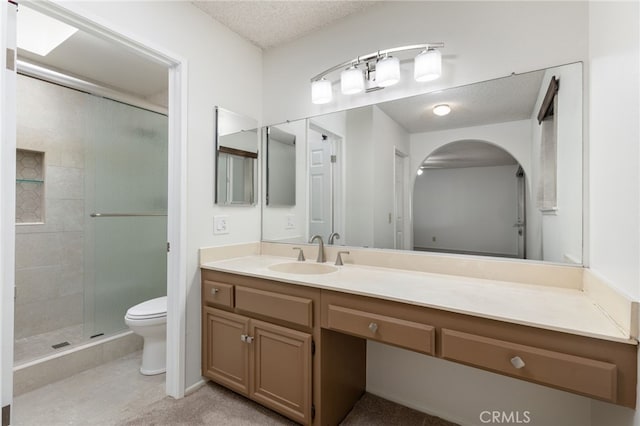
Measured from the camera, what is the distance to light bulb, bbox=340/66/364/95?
1.85 meters

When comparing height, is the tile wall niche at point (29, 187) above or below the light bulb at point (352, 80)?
below

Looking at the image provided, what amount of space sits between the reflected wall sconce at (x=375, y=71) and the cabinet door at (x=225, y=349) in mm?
1544

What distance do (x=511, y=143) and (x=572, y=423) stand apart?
133 cm

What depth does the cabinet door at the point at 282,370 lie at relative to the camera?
1450 millimetres

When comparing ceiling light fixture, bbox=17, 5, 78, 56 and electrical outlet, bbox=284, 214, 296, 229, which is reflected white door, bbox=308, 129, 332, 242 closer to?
electrical outlet, bbox=284, 214, 296, 229

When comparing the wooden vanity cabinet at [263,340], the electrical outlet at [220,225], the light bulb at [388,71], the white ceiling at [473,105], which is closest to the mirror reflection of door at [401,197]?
the white ceiling at [473,105]

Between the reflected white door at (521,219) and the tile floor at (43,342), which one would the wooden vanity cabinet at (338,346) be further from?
the tile floor at (43,342)

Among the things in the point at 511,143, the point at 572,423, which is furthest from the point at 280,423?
the point at 511,143

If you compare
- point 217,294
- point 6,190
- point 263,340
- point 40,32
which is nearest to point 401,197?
point 263,340

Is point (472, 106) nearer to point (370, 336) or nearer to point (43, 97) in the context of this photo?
point (370, 336)

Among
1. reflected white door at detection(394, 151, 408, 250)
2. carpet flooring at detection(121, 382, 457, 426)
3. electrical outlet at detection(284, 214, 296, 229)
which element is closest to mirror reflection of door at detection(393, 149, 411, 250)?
reflected white door at detection(394, 151, 408, 250)

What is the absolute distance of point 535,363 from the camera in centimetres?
96

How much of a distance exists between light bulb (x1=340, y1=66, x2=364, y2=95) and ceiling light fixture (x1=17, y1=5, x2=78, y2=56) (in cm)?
171
